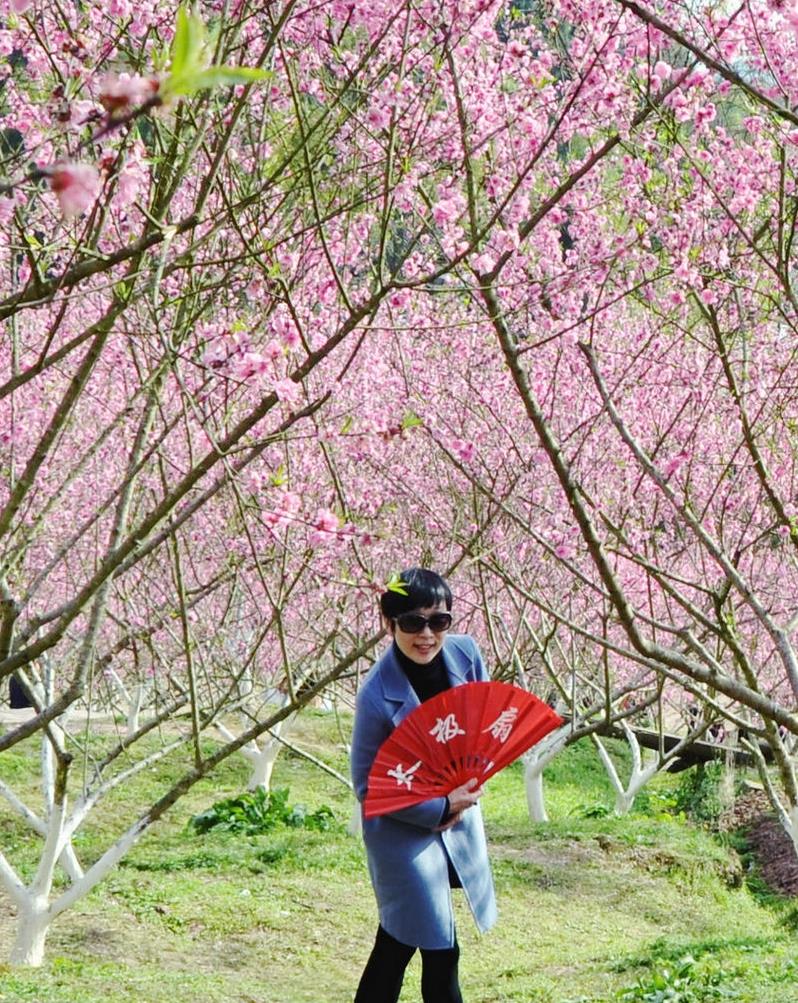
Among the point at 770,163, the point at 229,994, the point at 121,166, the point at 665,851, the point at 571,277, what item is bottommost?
the point at 229,994

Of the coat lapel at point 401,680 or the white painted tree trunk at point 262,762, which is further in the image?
the white painted tree trunk at point 262,762

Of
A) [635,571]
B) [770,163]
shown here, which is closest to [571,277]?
[770,163]

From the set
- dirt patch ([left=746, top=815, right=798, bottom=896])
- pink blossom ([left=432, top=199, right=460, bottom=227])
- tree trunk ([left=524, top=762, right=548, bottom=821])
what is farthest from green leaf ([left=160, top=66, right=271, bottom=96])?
tree trunk ([left=524, top=762, right=548, bottom=821])

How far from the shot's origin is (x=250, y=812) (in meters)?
12.4

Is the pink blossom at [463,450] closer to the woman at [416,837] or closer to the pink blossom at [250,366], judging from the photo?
the woman at [416,837]

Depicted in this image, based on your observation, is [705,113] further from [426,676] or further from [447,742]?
[447,742]

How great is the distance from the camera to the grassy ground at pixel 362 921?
630cm

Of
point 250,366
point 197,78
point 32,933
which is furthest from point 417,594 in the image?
point 32,933

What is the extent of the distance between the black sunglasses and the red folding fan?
0.20 m

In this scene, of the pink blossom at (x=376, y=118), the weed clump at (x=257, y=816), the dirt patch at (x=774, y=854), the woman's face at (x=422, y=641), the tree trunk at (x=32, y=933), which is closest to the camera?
the woman's face at (x=422, y=641)

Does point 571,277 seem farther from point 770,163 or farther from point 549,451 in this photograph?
point 549,451

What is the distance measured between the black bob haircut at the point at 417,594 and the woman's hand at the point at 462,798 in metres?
0.56

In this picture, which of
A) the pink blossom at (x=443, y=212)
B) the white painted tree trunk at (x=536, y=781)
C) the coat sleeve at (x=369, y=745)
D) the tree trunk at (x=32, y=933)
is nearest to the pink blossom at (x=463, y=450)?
the pink blossom at (x=443, y=212)

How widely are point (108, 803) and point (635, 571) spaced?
5.81 m
